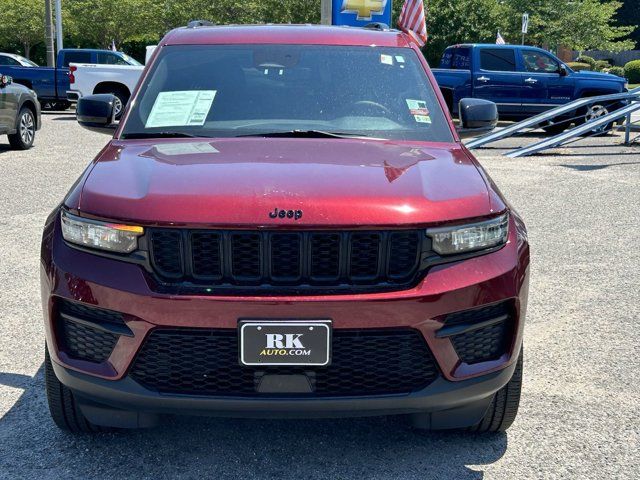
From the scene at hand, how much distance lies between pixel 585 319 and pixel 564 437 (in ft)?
6.01

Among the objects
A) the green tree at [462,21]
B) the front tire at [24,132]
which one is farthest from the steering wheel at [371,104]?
the green tree at [462,21]

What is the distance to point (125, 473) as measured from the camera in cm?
330

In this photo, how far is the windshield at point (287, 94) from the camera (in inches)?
159

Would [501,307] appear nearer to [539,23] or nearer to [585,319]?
[585,319]

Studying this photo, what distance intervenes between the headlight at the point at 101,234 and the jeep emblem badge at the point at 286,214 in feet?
1.53

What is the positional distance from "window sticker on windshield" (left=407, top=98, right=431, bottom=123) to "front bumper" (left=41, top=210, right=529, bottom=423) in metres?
1.21

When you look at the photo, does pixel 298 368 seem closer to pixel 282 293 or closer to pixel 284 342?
pixel 284 342

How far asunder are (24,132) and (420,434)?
11907mm

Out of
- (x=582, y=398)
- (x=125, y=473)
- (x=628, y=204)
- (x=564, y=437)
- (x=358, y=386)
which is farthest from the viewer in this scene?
(x=628, y=204)

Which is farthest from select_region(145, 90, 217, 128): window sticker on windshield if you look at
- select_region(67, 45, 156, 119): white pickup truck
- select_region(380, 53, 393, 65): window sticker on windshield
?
select_region(67, 45, 156, 119): white pickup truck

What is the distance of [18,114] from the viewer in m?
13.5

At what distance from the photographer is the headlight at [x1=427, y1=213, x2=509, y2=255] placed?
9.91 ft

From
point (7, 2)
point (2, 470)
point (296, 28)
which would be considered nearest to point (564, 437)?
point (2, 470)

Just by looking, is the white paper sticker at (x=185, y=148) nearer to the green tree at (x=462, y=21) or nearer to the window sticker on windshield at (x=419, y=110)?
the window sticker on windshield at (x=419, y=110)
